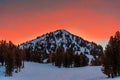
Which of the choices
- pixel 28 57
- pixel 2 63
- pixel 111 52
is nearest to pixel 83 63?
pixel 28 57

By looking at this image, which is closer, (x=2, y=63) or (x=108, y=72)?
(x=108, y=72)

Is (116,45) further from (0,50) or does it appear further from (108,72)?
(0,50)

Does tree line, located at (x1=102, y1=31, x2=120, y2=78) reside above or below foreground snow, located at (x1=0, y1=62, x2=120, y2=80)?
above

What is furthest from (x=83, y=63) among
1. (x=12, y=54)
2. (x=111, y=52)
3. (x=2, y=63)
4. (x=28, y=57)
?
(x=111, y=52)

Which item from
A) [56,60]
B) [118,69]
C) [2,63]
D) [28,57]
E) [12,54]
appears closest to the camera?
[118,69]

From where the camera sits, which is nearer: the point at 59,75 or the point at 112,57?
the point at 112,57

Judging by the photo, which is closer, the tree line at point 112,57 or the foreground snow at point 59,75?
the tree line at point 112,57

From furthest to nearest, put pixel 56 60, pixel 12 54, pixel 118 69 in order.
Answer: pixel 56 60 → pixel 12 54 → pixel 118 69

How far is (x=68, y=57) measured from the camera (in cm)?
16788

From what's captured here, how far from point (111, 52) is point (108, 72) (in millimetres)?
4562

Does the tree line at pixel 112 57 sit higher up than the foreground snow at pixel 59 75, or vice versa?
the tree line at pixel 112 57

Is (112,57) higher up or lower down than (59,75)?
higher up

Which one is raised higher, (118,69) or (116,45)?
(116,45)

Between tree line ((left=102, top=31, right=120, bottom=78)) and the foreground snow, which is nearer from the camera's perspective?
tree line ((left=102, top=31, right=120, bottom=78))
